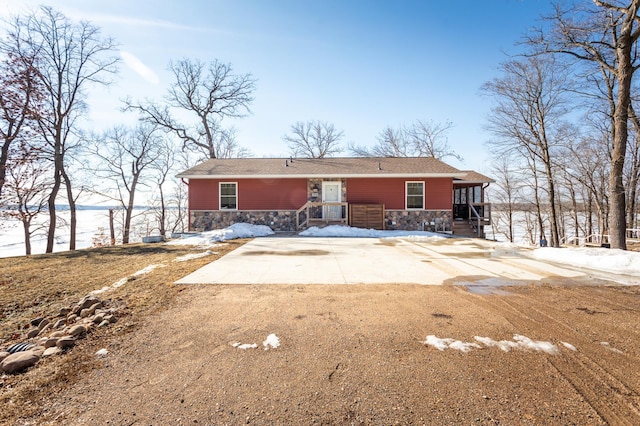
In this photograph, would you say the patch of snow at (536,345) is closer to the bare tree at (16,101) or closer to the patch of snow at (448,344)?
the patch of snow at (448,344)

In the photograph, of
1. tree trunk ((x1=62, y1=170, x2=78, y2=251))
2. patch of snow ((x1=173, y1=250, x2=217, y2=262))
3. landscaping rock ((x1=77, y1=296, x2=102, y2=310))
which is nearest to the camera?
landscaping rock ((x1=77, y1=296, x2=102, y2=310))

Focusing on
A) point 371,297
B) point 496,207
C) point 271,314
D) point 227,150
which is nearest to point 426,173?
point 371,297

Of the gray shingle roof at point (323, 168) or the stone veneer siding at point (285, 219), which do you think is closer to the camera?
the gray shingle roof at point (323, 168)

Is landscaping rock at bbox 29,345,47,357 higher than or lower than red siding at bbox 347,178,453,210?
lower

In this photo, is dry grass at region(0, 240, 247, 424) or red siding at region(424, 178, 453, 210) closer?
dry grass at region(0, 240, 247, 424)

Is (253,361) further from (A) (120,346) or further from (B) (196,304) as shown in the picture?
(B) (196,304)

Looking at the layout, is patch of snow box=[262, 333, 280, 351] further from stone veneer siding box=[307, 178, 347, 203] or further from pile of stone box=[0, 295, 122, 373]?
stone veneer siding box=[307, 178, 347, 203]

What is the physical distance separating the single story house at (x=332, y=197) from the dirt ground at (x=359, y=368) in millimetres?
9724

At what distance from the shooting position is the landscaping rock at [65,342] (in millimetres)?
2598

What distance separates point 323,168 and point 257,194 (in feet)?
11.6

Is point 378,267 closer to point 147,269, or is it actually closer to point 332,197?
point 147,269

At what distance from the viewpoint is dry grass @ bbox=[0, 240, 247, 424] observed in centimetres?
204

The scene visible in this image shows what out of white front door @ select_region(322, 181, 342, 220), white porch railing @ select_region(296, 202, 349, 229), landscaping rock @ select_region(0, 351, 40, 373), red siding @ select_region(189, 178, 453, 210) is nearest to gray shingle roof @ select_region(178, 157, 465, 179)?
red siding @ select_region(189, 178, 453, 210)

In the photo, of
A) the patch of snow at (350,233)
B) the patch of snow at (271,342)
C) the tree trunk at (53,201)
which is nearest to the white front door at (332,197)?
the patch of snow at (350,233)
